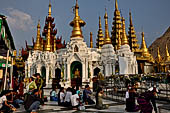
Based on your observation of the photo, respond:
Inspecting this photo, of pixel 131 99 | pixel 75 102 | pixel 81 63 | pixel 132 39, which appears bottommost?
pixel 75 102

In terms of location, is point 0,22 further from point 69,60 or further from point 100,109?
point 69,60

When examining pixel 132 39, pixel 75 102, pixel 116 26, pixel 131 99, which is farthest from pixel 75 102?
pixel 132 39

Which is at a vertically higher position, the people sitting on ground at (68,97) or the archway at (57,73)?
the archway at (57,73)

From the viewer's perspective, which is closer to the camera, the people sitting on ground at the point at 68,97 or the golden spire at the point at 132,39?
the people sitting on ground at the point at 68,97

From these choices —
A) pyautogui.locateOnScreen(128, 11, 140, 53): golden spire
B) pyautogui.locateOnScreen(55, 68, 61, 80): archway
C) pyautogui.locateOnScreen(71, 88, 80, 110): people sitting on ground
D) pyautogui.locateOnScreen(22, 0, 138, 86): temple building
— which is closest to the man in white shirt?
pyautogui.locateOnScreen(71, 88, 80, 110): people sitting on ground

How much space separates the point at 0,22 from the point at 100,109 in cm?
704

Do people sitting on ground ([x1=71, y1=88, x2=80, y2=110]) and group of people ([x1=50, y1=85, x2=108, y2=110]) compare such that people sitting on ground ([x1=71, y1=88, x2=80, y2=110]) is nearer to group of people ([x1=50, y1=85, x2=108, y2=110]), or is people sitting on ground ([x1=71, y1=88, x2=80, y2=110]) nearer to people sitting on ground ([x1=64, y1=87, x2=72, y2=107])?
group of people ([x1=50, y1=85, x2=108, y2=110])

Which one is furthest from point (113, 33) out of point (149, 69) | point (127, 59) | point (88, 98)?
point (88, 98)

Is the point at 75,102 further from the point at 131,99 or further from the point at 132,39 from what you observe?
the point at 132,39

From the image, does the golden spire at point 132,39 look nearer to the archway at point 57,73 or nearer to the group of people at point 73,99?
the archway at point 57,73

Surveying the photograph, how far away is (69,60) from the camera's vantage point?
2209cm

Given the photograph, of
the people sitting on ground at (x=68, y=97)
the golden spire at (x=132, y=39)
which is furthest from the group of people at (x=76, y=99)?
the golden spire at (x=132, y=39)

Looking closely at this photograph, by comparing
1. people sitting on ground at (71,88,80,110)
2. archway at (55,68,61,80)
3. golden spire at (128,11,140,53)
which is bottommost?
people sitting on ground at (71,88,80,110)

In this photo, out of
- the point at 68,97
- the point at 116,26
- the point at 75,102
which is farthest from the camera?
the point at 116,26
